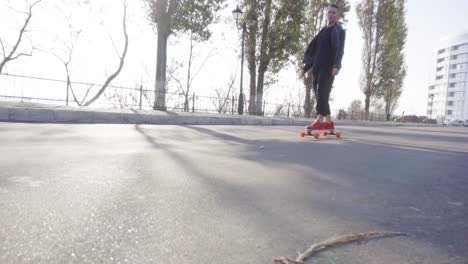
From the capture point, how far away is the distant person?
4.97 metres

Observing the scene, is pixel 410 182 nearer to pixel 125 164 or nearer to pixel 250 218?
pixel 250 218

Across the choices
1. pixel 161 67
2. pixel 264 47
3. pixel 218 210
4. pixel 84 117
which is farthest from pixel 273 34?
pixel 218 210

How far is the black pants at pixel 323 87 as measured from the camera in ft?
16.8

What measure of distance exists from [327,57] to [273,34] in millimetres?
14069

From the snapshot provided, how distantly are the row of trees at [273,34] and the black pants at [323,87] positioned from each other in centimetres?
904

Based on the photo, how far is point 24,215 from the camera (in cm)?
120

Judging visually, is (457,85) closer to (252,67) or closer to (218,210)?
(252,67)

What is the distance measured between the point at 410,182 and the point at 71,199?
6.49 ft

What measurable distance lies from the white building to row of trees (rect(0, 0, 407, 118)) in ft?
203

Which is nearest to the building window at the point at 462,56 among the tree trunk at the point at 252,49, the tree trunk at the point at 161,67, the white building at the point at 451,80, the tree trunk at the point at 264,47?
the white building at the point at 451,80

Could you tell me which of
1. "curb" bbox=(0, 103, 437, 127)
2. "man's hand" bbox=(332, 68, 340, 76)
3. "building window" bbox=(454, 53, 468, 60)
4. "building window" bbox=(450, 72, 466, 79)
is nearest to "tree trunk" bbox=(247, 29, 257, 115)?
"curb" bbox=(0, 103, 437, 127)

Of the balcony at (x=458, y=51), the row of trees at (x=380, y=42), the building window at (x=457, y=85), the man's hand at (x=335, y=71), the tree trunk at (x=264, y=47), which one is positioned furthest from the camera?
the balcony at (x=458, y=51)

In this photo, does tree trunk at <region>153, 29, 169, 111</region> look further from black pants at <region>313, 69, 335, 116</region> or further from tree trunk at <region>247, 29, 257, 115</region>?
black pants at <region>313, 69, 335, 116</region>

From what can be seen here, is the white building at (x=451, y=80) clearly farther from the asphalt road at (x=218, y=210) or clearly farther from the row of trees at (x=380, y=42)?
the asphalt road at (x=218, y=210)
